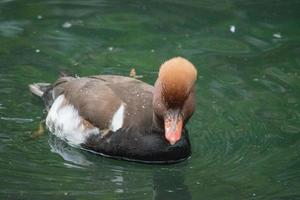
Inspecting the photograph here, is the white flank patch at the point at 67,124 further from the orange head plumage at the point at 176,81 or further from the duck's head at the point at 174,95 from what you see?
the orange head plumage at the point at 176,81

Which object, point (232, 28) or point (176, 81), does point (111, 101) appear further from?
point (232, 28)

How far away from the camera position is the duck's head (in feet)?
20.8

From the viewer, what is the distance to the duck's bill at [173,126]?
650 centimetres

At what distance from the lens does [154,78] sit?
8562 millimetres

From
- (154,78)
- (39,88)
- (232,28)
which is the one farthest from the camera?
(232,28)

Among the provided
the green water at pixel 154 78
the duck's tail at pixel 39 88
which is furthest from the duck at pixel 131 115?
the duck's tail at pixel 39 88

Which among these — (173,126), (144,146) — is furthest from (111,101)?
(173,126)

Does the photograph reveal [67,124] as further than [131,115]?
Yes

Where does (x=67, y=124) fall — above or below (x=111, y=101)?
below

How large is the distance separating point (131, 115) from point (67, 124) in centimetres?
74

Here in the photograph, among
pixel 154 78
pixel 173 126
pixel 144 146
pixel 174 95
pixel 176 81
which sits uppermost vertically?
pixel 176 81

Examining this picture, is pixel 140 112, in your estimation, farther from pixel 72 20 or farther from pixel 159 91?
pixel 72 20

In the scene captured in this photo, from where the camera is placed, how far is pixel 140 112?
696 centimetres

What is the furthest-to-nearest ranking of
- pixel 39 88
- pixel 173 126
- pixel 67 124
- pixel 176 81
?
pixel 39 88 → pixel 67 124 → pixel 173 126 → pixel 176 81
